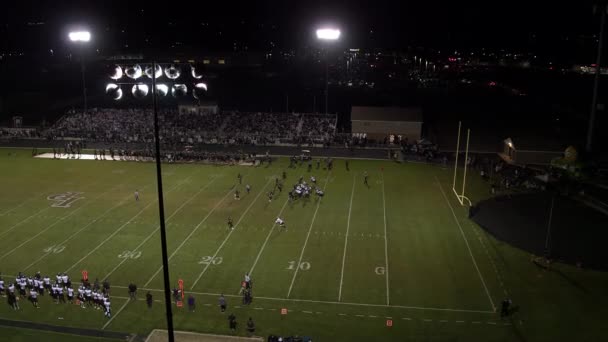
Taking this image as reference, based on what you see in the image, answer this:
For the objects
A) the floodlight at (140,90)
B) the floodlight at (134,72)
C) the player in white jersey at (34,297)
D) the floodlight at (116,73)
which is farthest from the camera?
the player in white jersey at (34,297)

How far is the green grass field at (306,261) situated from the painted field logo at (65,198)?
0.65 m

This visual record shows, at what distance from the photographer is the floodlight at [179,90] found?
47.3 ft

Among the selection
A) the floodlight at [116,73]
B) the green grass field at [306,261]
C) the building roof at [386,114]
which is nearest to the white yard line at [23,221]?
A: the green grass field at [306,261]

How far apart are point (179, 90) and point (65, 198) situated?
2519 cm

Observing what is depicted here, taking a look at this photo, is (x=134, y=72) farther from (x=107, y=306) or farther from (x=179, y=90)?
(x=107, y=306)

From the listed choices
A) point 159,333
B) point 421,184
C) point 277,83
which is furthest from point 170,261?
point 277,83

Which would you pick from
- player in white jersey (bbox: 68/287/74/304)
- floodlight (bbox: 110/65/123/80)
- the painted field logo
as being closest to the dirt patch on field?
player in white jersey (bbox: 68/287/74/304)

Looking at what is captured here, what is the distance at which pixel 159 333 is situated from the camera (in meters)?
17.7

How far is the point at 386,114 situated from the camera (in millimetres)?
56625

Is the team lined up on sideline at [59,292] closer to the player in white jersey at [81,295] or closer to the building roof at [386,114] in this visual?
the player in white jersey at [81,295]

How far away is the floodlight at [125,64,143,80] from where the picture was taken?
14714 millimetres

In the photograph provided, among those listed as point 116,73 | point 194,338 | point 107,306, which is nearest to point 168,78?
point 116,73

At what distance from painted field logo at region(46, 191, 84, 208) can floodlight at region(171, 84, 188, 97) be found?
23.1 m

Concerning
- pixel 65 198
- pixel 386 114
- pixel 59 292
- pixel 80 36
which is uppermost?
pixel 80 36
